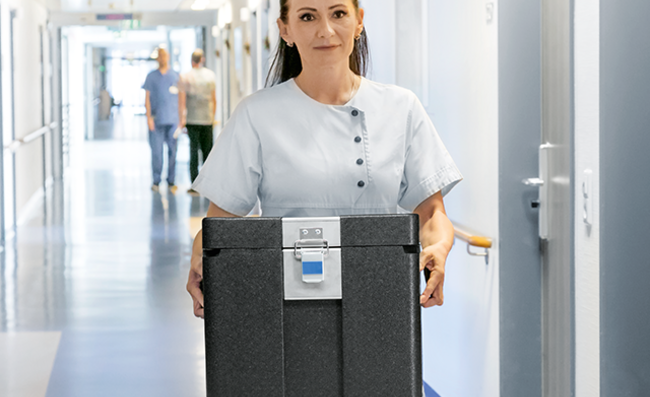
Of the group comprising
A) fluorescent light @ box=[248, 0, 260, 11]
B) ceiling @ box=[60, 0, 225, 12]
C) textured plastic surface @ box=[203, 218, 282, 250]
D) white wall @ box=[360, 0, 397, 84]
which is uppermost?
ceiling @ box=[60, 0, 225, 12]

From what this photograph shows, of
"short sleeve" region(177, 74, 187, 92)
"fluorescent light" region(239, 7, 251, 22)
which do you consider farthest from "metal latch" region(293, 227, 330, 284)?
"short sleeve" region(177, 74, 187, 92)

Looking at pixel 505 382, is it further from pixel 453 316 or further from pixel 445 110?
pixel 445 110

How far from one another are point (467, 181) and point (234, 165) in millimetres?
1782

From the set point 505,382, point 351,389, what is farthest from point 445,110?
point 351,389

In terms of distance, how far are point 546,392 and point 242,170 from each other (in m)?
1.78

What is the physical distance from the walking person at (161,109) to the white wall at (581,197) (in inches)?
382

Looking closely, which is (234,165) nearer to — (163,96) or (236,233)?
(236,233)

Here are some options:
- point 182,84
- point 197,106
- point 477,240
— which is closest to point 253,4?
point 197,106

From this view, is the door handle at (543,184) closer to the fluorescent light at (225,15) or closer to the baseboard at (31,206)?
the baseboard at (31,206)

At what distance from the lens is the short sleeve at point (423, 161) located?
1.73 m

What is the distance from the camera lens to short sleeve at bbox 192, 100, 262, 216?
1676mm

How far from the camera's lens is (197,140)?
11281mm

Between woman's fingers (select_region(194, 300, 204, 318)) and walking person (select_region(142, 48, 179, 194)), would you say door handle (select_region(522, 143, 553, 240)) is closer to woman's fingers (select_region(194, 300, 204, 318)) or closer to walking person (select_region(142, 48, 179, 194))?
woman's fingers (select_region(194, 300, 204, 318))

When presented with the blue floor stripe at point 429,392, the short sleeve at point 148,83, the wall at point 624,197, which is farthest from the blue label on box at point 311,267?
the short sleeve at point 148,83
